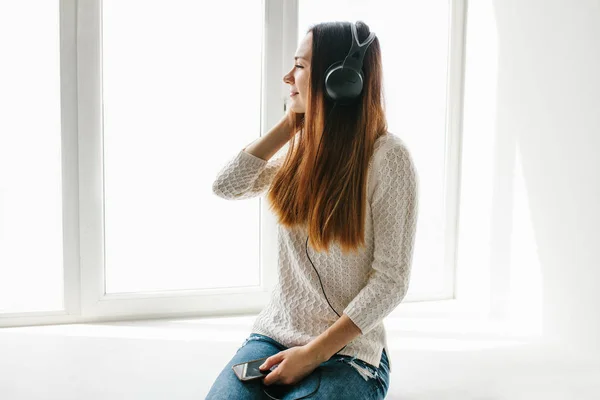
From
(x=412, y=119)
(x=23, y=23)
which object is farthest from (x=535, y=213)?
(x=23, y=23)

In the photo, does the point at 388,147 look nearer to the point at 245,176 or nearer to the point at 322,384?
the point at 245,176

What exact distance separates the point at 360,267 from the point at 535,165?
917 millimetres

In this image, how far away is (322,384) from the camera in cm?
106

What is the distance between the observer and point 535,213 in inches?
71.5

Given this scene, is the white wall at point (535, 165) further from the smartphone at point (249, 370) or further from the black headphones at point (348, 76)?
the smartphone at point (249, 370)

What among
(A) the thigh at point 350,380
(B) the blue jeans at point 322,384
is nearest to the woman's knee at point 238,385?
(B) the blue jeans at point 322,384

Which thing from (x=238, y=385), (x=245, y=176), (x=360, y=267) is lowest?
(x=238, y=385)

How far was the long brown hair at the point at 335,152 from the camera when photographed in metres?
1.15

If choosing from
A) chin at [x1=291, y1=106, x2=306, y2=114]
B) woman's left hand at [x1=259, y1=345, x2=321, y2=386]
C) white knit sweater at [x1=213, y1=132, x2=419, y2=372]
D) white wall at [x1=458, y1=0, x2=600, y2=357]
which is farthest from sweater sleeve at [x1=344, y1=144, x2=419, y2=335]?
white wall at [x1=458, y1=0, x2=600, y2=357]

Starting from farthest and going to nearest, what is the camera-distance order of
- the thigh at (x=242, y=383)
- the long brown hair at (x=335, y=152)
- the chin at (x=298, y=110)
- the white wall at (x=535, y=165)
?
1. the white wall at (x=535, y=165)
2. the chin at (x=298, y=110)
3. the long brown hair at (x=335, y=152)
4. the thigh at (x=242, y=383)

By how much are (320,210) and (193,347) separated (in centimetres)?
77

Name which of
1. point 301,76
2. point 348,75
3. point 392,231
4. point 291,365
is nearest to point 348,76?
point 348,75

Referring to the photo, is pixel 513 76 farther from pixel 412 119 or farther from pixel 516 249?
pixel 516 249

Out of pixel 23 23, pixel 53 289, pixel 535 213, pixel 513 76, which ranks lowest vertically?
pixel 53 289
